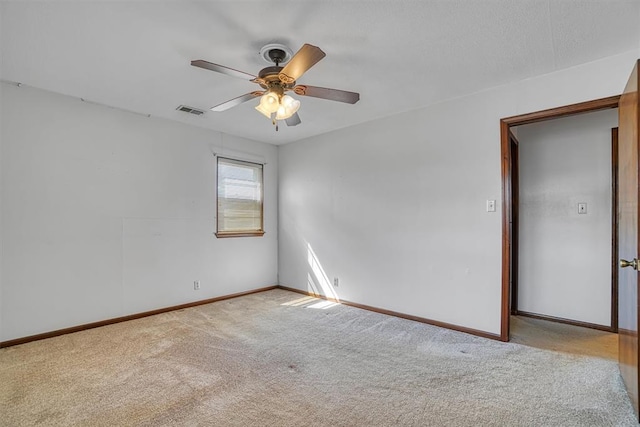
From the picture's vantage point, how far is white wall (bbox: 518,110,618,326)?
330cm

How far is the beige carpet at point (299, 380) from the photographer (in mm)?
1854

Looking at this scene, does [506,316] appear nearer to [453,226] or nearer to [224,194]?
[453,226]

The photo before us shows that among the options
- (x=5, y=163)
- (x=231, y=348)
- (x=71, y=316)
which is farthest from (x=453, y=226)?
(x=5, y=163)

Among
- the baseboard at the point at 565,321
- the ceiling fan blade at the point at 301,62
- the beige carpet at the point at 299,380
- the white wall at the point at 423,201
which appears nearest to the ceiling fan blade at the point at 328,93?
the ceiling fan blade at the point at 301,62

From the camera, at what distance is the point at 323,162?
4590 mm

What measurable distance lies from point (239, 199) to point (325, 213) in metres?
1.34

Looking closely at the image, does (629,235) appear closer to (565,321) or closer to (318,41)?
(565,321)

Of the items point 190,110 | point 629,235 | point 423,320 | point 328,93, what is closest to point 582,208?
point 629,235

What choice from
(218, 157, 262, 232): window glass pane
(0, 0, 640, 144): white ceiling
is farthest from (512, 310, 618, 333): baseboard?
(218, 157, 262, 232): window glass pane

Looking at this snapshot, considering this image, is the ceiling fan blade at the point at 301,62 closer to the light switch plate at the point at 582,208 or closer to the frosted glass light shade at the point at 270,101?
the frosted glass light shade at the point at 270,101

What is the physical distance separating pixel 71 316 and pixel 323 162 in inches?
136

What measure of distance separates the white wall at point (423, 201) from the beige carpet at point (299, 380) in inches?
20.7

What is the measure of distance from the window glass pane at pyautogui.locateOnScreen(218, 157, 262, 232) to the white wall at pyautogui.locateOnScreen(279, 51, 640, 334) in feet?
2.47

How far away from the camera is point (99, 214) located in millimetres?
3406
